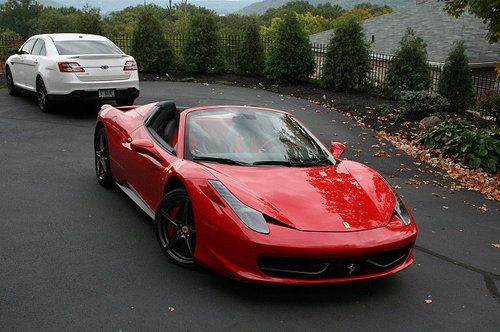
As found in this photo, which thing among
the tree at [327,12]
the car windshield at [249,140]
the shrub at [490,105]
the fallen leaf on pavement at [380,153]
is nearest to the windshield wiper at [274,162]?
the car windshield at [249,140]

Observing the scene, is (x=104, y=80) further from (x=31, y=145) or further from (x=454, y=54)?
(x=454, y=54)

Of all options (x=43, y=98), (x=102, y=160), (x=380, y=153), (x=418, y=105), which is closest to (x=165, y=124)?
(x=102, y=160)

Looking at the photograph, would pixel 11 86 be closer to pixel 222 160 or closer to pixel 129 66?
pixel 129 66

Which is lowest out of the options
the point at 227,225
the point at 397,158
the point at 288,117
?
the point at 397,158

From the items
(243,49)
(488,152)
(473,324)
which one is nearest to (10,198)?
(473,324)

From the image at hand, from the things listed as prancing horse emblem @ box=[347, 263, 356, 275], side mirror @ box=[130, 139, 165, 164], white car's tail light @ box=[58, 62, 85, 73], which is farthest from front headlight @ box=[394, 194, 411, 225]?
white car's tail light @ box=[58, 62, 85, 73]

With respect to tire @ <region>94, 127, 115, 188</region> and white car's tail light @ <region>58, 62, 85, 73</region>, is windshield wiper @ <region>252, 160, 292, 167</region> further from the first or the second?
white car's tail light @ <region>58, 62, 85, 73</region>

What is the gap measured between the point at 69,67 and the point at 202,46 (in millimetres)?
8780

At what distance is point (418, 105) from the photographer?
1343 centimetres

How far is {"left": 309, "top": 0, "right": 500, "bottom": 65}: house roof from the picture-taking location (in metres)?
26.1

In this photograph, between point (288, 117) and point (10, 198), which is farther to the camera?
point (10, 198)

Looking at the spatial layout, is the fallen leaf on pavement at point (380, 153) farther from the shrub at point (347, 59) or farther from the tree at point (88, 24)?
A: the tree at point (88, 24)

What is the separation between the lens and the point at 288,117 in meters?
5.91

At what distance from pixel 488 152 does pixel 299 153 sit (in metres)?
6.10
